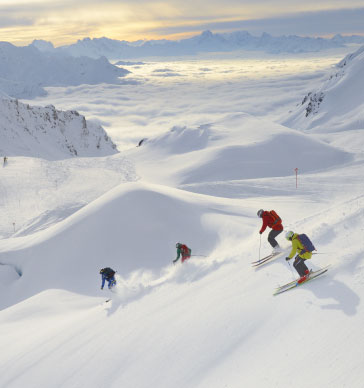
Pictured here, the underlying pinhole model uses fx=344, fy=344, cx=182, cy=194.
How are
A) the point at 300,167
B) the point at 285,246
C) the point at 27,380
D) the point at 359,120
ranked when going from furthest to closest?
1. the point at 359,120
2. the point at 300,167
3. the point at 285,246
4. the point at 27,380

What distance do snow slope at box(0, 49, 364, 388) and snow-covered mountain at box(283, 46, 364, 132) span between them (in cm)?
10192

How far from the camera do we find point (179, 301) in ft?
32.6

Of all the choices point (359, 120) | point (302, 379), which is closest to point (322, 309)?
point (302, 379)

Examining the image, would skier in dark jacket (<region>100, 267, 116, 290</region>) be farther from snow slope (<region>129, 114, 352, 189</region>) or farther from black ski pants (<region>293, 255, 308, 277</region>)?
snow slope (<region>129, 114, 352, 189</region>)

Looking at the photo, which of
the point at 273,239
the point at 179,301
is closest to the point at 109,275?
the point at 179,301

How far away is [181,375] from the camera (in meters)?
7.34

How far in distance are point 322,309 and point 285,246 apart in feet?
12.4

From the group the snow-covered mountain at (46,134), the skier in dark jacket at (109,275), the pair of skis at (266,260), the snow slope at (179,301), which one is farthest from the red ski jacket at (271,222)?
the snow-covered mountain at (46,134)

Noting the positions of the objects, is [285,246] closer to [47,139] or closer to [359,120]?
[47,139]

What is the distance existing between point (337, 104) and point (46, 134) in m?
103

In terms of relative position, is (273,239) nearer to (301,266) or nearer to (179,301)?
(301,266)

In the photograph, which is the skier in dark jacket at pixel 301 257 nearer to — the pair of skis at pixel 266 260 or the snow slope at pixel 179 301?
the snow slope at pixel 179 301

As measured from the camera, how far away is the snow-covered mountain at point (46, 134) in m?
77.7

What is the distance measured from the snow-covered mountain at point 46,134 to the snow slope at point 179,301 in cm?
5864
